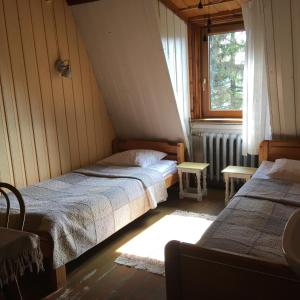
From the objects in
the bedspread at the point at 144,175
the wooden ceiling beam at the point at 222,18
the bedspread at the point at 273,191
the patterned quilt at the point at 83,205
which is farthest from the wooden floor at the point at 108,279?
the wooden ceiling beam at the point at 222,18

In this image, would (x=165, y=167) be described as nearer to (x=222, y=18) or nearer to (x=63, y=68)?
(x=63, y=68)

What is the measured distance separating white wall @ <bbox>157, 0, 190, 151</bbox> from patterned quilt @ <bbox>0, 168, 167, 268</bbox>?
98cm

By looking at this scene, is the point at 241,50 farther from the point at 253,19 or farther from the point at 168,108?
the point at 168,108

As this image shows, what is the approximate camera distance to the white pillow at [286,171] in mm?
2880

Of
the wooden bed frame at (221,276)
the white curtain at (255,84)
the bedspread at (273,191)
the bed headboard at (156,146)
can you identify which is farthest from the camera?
the bed headboard at (156,146)

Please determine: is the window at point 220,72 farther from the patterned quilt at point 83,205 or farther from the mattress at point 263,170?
the patterned quilt at point 83,205

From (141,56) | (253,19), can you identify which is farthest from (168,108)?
(253,19)

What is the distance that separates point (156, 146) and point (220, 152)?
782mm

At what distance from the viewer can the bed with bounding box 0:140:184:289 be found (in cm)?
228

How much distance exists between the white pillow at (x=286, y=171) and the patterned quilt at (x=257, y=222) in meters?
0.11

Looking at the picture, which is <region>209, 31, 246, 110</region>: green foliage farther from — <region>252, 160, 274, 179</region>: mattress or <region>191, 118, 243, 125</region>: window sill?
<region>252, 160, 274, 179</region>: mattress

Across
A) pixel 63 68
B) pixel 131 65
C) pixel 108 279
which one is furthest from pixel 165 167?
pixel 108 279

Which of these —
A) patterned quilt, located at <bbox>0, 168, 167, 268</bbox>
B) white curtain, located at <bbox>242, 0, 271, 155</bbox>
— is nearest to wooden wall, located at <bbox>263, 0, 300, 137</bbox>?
white curtain, located at <bbox>242, 0, 271, 155</bbox>

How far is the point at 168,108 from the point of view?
12.6 ft
